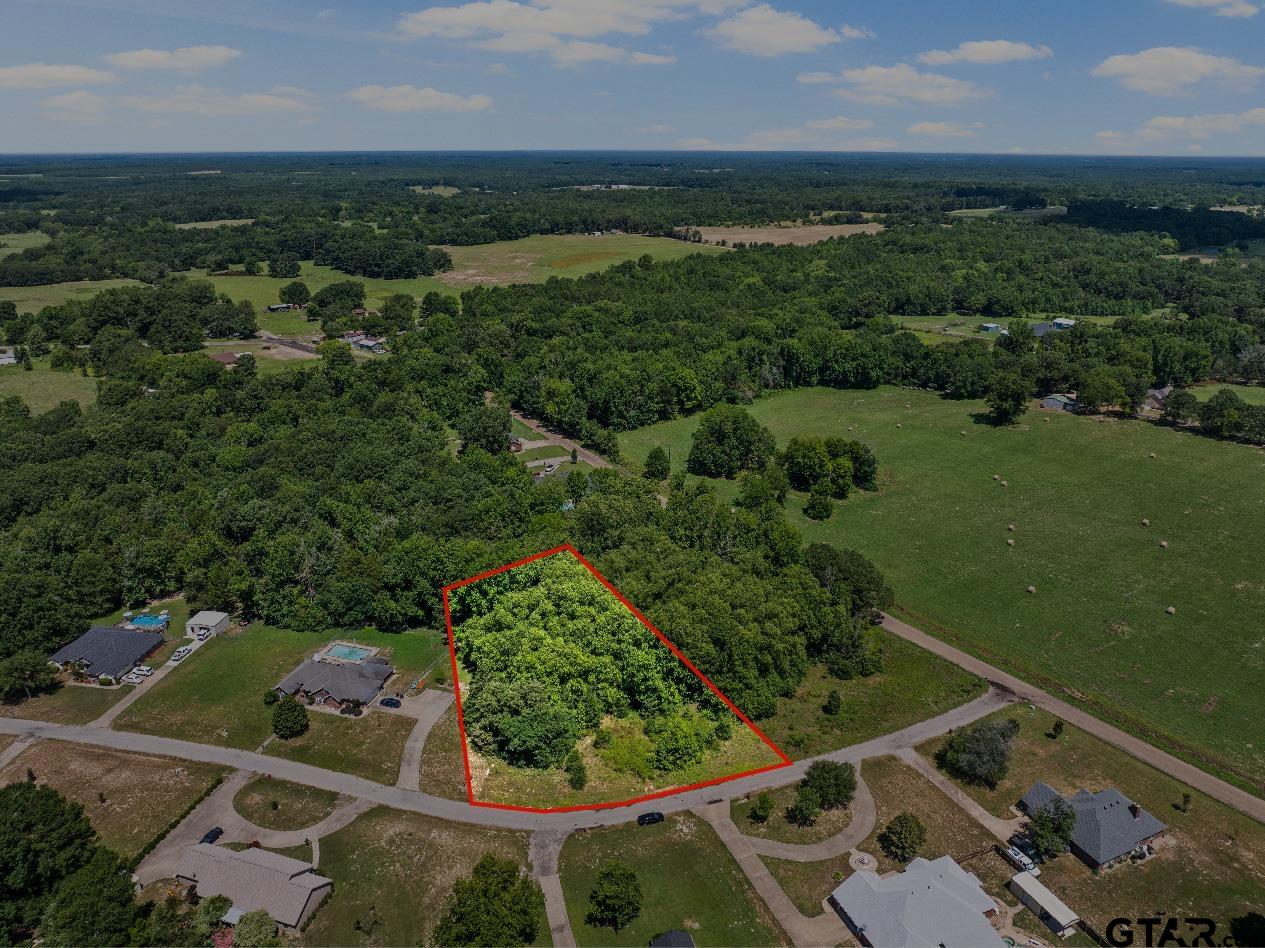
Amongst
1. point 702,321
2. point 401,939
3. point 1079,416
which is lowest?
point 401,939

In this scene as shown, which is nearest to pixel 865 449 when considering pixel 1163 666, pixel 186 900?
pixel 1163 666

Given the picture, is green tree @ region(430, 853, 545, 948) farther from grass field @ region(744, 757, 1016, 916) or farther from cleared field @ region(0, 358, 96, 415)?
cleared field @ region(0, 358, 96, 415)

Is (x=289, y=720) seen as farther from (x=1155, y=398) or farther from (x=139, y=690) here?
(x=1155, y=398)

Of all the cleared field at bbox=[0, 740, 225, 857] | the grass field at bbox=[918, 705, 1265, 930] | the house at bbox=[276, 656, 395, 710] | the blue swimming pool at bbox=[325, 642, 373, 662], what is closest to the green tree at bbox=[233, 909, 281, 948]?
the cleared field at bbox=[0, 740, 225, 857]

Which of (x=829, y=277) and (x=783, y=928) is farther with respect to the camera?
(x=829, y=277)

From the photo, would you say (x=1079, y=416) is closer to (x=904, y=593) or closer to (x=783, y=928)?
(x=904, y=593)
